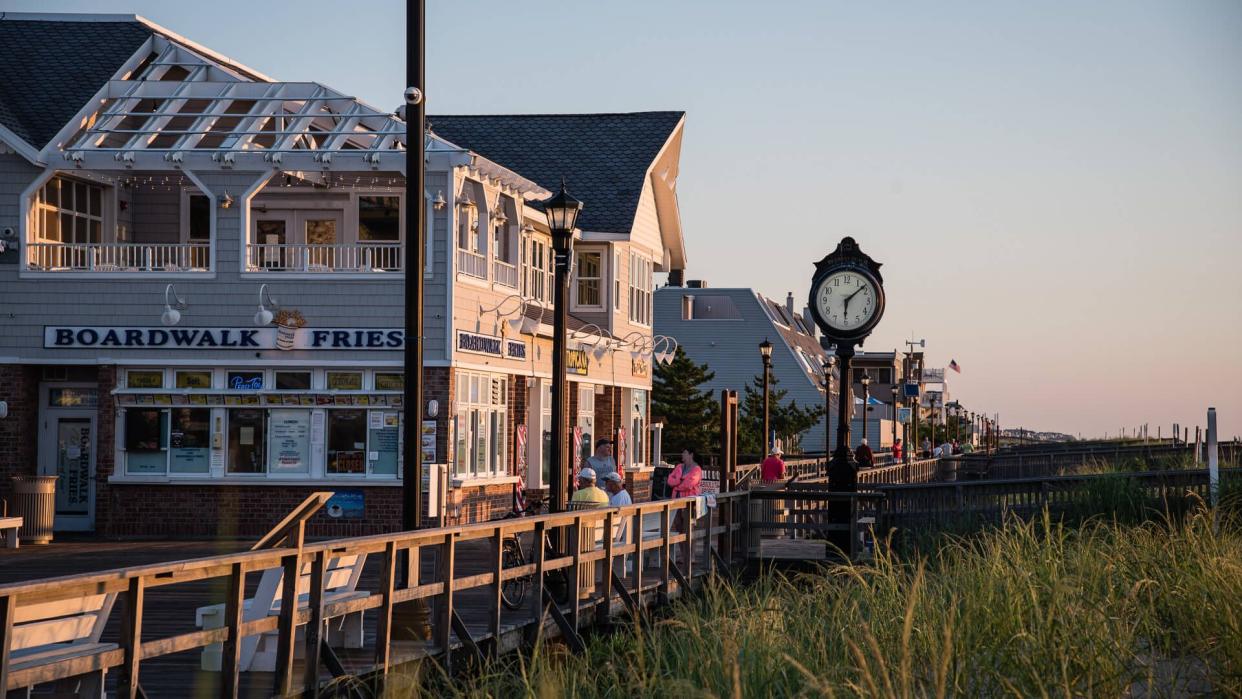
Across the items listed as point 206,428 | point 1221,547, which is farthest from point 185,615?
point 206,428

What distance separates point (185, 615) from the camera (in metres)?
14.7

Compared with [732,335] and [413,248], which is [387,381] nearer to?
[413,248]

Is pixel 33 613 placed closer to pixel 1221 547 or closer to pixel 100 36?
pixel 1221 547

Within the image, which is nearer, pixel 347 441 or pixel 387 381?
pixel 387 381

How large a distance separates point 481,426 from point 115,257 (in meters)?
7.53

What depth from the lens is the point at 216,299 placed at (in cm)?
2838

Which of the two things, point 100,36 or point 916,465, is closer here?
point 100,36

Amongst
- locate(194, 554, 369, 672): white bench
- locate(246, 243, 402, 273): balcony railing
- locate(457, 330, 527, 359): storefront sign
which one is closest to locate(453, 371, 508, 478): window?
locate(457, 330, 527, 359): storefront sign

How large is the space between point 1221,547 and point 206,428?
65.3 ft

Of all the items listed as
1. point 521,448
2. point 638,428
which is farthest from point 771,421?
point 521,448

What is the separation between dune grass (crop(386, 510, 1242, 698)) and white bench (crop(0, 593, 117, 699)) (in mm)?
1564

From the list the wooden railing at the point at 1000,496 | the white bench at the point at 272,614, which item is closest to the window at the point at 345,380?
the wooden railing at the point at 1000,496

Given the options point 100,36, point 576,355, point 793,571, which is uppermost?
point 100,36

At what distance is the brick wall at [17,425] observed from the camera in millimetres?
27984
